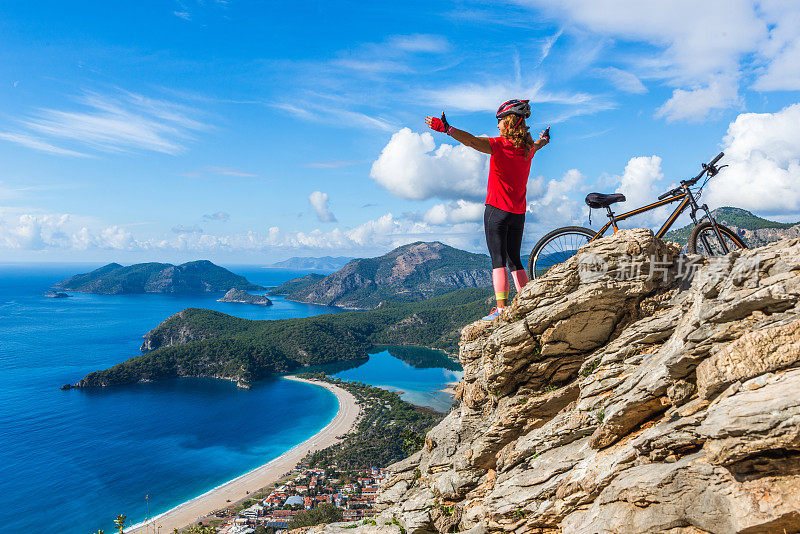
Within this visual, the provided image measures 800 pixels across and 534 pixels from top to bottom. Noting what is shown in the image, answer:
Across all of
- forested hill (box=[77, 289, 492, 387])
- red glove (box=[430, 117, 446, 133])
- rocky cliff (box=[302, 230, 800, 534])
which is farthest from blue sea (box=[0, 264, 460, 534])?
red glove (box=[430, 117, 446, 133])

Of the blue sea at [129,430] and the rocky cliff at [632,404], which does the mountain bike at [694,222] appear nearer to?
the rocky cliff at [632,404]

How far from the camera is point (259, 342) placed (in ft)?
495

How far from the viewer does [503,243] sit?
9469mm

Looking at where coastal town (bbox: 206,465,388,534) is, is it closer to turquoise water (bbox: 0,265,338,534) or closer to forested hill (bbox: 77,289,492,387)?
turquoise water (bbox: 0,265,338,534)

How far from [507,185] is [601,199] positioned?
3178 millimetres

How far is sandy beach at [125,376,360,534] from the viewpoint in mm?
53250

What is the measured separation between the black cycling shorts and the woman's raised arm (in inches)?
63.6

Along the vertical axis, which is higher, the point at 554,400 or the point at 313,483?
the point at 554,400

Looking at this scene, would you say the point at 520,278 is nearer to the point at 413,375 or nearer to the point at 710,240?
the point at 710,240

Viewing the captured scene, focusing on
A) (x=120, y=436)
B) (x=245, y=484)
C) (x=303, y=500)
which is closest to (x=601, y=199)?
(x=303, y=500)

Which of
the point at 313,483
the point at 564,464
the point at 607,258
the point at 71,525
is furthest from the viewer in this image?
the point at 313,483

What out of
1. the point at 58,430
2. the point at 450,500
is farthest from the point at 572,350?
the point at 58,430

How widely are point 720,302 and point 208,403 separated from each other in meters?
126

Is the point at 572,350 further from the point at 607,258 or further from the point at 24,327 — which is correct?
the point at 24,327
